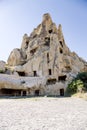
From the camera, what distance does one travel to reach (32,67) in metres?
50.8

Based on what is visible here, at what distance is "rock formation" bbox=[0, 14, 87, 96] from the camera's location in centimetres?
4494

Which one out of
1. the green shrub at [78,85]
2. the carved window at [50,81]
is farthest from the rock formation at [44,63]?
the green shrub at [78,85]

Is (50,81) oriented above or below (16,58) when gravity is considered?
below

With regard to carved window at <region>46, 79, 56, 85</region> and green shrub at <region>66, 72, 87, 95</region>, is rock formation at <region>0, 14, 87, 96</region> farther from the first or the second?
green shrub at <region>66, 72, 87, 95</region>

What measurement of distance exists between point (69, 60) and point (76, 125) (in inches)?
1509

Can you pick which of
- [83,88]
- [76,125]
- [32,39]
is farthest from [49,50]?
[76,125]

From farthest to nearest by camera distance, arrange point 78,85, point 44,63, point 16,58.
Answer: point 16,58 < point 44,63 < point 78,85

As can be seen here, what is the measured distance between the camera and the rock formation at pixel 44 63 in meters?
44.9

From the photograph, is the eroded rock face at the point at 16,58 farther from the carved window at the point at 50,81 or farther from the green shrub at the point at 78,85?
the green shrub at the point at 78,85

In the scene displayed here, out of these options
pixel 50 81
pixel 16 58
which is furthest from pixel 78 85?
pixel 16 58

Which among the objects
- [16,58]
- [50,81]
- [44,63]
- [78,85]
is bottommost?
[78,85]

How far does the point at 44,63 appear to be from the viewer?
4931 cm

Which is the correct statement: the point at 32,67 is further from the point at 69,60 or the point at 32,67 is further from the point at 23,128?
the point at 23,128

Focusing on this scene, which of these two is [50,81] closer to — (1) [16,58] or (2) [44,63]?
(2) [44,63]
